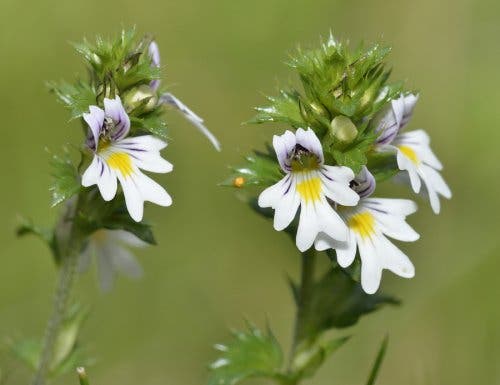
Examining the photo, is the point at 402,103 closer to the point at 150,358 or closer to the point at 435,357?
the point at 435,357

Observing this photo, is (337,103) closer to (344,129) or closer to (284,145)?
(344,129)

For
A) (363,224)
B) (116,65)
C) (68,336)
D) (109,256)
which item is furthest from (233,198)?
(116,65)

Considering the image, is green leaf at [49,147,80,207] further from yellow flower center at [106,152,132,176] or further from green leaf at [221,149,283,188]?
green leaf at [221,149,283,188]

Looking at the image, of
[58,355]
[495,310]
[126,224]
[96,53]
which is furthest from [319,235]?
Answer: [495,310]

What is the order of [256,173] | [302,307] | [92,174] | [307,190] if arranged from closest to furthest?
[92,174]
[307,190]
[256,173]
[302,307]

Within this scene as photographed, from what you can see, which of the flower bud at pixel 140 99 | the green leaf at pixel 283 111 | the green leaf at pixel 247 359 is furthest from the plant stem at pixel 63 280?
the green leaf at pixel 283 111

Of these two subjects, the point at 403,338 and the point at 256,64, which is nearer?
the point at 403,338
